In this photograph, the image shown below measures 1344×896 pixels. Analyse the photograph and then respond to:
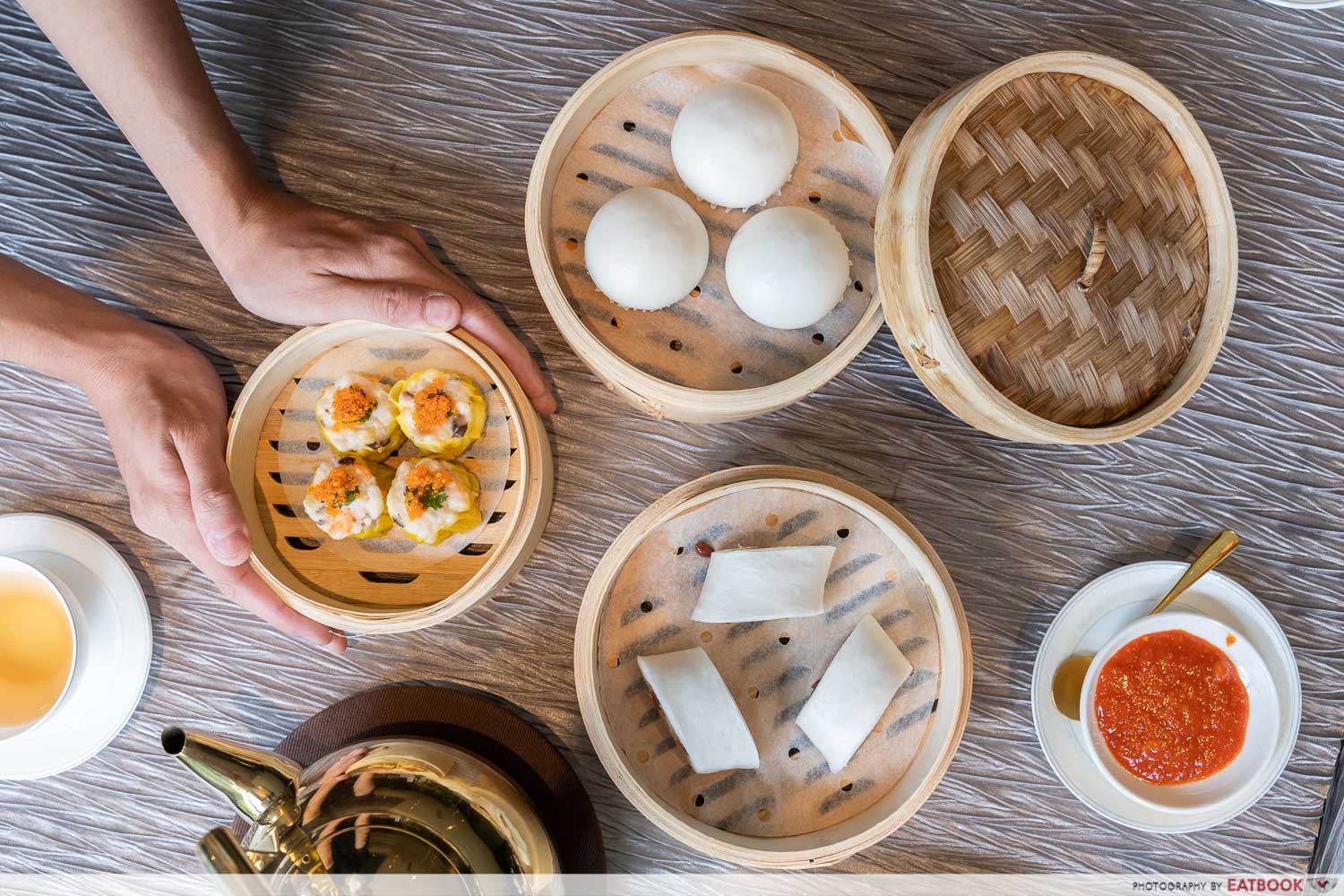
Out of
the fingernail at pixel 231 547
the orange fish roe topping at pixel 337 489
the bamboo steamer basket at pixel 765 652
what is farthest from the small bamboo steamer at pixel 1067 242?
the fingernail at pixel 231 547

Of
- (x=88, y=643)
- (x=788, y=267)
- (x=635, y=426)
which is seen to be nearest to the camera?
(x=788, y=267)

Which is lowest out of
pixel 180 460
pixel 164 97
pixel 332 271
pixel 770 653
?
pixel 770 653

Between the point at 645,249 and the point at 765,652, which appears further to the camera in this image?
the point at 765,652

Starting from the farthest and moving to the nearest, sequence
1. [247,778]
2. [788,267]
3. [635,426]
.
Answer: [635,426]
[788,267]
[247,778]

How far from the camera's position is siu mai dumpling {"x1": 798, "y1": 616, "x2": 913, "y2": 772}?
108cm

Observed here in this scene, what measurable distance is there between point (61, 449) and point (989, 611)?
1.49m

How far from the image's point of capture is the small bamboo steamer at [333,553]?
3.56 feet

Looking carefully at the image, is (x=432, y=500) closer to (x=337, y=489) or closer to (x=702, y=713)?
(x=337, y=489)

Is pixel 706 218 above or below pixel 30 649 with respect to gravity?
above

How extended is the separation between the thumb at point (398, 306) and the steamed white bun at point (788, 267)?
0.40 meters

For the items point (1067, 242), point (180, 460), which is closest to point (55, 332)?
point (180, 460)

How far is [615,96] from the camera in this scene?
1144 mm

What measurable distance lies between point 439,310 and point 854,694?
0.76 metres

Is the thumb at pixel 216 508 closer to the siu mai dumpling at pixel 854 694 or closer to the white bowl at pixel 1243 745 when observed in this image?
the siu mai dumpling at pixel 854 694
